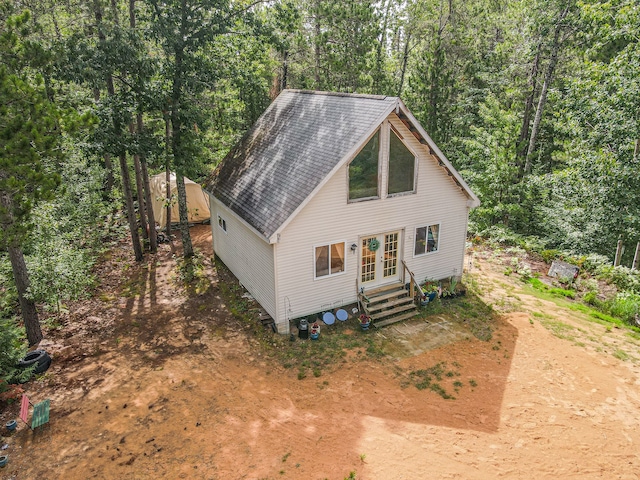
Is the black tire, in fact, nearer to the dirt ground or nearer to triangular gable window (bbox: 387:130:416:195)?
the dirt ground

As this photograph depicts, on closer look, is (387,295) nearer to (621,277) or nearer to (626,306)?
(626,306)

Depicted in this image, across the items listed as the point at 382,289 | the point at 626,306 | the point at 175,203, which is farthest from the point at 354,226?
the point at 175,203

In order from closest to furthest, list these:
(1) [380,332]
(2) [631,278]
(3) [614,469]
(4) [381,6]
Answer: (3) [614,469]
(1) [380,332]
(2) [631,278]
(4) [381,6]

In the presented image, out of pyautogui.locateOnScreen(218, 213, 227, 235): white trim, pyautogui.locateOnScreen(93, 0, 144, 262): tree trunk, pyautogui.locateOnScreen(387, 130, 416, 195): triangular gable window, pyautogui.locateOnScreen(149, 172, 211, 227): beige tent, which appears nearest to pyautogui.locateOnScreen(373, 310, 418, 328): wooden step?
pyautogui.locateOnScreen(387, 130, 416, 195): triangular gable window

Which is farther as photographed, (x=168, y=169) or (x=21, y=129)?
(x=168, y=169)

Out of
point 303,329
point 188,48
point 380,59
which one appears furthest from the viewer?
point 380,59

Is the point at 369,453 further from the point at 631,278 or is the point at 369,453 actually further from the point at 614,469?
the point at 631,278

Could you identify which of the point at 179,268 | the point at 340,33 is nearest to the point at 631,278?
the point at 179,268
